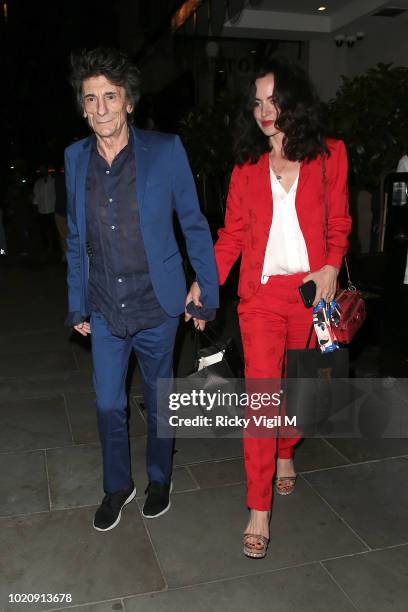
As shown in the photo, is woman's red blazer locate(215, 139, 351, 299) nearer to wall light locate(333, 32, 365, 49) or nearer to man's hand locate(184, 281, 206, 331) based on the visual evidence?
man's hand locate(184, 281, 206, 331)

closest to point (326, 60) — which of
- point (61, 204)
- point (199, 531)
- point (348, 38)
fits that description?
point (348, 38)

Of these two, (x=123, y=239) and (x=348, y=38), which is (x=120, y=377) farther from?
(x=348, y=38)

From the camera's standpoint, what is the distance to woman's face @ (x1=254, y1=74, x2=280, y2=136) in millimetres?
2600

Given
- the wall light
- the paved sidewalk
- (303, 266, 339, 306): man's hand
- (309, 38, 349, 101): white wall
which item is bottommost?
the paved sidewalk

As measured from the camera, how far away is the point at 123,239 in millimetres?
2594

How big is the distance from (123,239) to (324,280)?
850 mm

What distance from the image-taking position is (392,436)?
12.5ft

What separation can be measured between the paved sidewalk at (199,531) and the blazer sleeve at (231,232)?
1.17 meters

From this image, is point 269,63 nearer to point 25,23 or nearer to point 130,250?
point 130,250

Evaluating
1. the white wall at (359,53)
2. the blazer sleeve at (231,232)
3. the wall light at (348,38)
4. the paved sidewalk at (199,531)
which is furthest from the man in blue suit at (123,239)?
the wall light at (348,38)

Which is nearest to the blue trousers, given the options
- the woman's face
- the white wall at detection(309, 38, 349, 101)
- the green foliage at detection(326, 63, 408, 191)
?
the woman's face

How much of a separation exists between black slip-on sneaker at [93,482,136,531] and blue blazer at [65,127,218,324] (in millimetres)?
894

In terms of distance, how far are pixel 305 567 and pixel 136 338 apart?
3.94 ft

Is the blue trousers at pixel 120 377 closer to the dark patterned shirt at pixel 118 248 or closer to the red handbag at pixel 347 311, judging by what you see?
the dark patterned shirt at pixel 118 248
